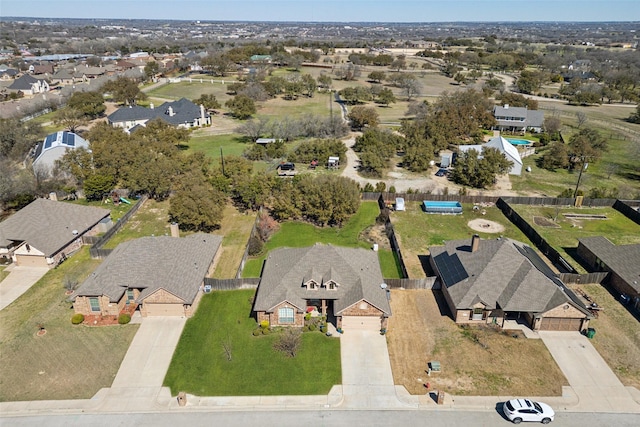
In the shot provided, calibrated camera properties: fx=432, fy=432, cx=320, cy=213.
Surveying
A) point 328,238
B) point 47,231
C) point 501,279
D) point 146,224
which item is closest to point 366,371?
point 501,279

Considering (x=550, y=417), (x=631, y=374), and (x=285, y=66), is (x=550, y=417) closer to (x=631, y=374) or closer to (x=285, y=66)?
(x=631, y=374)

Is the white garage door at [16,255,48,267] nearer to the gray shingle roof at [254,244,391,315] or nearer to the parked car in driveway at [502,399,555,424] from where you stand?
the gray shingle roof at [254,244,391,315]

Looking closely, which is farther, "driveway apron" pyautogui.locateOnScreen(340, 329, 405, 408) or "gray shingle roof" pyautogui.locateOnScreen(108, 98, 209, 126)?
"gray shingle roof" pyautogui.locateOnScreen(108, 98, 209, 126)

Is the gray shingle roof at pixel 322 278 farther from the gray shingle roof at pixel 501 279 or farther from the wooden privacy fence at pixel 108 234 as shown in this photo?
the wooden privacy fence at pixel 108 234

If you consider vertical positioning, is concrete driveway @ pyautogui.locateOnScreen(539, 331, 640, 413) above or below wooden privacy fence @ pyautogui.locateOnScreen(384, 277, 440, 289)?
below

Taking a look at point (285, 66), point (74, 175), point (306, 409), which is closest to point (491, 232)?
point (306, 409)

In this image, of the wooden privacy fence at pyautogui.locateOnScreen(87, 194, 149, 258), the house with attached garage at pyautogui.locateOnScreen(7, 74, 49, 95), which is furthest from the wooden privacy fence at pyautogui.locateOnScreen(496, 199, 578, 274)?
the house with attached garage at pyautogui.locateOnScreen(7, 74, 49, 95)
